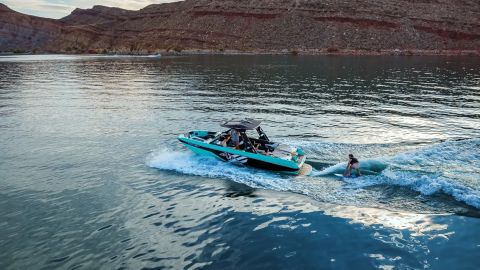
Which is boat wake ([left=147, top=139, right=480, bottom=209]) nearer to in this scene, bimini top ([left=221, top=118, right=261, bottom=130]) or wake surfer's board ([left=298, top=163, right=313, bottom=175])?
wake surfer's board ([left=298, top=163, right=313, bottom=175])

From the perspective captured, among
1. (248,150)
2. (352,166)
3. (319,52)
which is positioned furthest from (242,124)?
(319,52)

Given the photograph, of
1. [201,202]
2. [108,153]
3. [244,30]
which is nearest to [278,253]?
[201,202]

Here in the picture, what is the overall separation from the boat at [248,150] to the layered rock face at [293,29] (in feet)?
367

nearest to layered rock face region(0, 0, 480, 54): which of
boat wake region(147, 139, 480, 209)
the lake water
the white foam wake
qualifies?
the lake water

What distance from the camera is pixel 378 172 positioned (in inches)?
878

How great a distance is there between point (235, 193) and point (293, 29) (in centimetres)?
13229

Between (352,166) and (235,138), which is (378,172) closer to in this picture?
(352,166)

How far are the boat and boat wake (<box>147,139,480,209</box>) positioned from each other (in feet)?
1.50

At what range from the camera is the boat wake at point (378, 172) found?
778 inches

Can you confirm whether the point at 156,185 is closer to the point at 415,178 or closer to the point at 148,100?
the point at 415,178

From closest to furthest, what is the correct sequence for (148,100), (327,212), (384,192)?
(327,212), (384,192), (148,100)

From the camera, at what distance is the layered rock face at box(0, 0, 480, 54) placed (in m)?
134

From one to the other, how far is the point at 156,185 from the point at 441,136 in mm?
22254

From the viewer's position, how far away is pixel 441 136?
30516 millimetres
